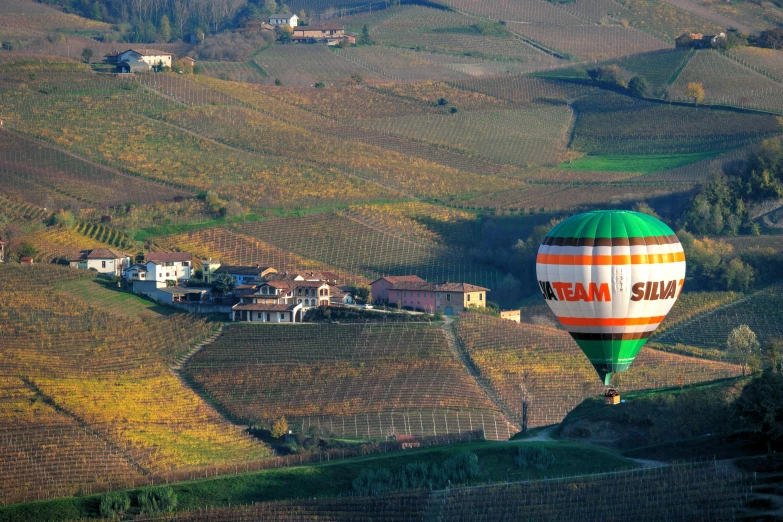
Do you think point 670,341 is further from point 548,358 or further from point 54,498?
point 54,498

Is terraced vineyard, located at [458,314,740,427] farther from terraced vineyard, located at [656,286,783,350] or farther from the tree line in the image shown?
the tree line

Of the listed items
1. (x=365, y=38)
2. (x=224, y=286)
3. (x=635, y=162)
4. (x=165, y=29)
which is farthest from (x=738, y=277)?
(x=165, y=29)

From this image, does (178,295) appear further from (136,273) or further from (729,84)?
(729,84)

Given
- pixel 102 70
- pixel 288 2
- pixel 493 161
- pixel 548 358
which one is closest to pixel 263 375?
pixel 548 358

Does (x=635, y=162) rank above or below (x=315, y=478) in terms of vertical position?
above

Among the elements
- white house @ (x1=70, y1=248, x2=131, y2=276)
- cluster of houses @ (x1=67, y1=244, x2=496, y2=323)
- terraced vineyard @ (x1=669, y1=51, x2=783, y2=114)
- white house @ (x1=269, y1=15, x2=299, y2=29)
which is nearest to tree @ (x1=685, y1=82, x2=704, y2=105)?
terraced vineyard @ (x1=669, y1=51, x2=783, y2=114)

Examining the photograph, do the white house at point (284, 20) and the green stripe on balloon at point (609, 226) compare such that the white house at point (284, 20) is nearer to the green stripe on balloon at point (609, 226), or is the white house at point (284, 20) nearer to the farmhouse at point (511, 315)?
the farmhouse at point (511, 315)
